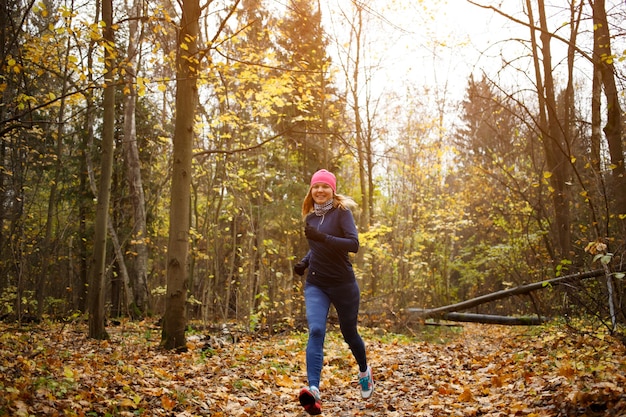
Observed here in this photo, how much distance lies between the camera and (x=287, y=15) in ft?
60.3

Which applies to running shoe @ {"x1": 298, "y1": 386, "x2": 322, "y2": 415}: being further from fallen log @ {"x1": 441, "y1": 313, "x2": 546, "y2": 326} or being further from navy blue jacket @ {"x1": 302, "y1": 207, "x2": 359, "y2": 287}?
fallen log @ {"x1": 441, "y1": 313, "x2": 546, "y2": 326}

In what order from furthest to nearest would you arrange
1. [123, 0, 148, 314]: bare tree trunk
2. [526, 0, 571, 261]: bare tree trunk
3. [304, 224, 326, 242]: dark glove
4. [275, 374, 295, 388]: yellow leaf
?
[123, 0, 148, 314]: bare tree trunk → [526, 0, 571, 261]: bare tree trunk → [275, 374, 295, 388]: yellow leaf → [304, 224, 326, 242]: dark glove

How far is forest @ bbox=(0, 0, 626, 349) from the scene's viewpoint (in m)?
7.85

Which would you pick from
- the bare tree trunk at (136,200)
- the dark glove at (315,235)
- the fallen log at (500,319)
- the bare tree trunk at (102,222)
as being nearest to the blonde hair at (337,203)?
the dark glove at (315,235)

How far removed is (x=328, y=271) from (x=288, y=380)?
2.02m

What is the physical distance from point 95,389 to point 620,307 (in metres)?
5.45

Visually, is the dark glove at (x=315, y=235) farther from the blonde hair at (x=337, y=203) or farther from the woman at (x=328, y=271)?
the blonde hair at (x=337, y=203)

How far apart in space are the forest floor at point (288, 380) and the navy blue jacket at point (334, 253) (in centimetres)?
126

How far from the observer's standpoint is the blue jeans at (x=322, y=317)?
4715 mm

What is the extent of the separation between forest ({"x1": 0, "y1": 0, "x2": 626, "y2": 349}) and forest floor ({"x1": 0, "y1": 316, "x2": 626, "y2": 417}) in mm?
780

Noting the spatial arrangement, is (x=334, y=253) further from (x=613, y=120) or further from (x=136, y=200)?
(x=136, y=200)

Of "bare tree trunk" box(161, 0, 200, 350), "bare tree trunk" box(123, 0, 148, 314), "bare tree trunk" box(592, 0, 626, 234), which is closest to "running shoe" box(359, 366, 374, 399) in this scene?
"bare tree trunk" box(161, 0, 200, 350)

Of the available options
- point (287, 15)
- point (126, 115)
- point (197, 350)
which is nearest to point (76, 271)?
point (126, 115)

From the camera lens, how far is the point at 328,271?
16.8 ft
